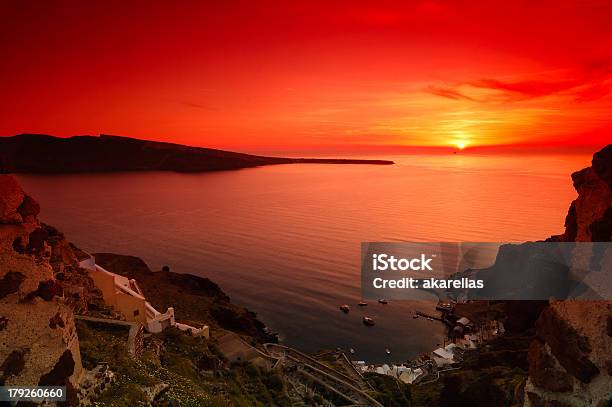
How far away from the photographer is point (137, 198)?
17812 cm

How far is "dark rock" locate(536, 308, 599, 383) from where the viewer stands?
16.2 metres

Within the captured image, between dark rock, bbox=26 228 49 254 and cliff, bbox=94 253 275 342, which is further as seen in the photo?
cliff, bbox=94 253 275 342

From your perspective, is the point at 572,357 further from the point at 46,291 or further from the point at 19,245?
the point at 19,245

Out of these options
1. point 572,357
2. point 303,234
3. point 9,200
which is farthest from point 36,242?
point 303,234

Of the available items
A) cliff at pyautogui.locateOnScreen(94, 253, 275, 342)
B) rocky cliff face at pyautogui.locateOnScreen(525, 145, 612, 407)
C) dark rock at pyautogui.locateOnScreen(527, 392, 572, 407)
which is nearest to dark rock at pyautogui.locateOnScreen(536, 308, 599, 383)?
rocky cliff face at pyautogui.locateOnScreen(525, 145, 612, 407)

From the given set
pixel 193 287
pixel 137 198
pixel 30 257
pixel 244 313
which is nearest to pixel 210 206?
pixel 137 198

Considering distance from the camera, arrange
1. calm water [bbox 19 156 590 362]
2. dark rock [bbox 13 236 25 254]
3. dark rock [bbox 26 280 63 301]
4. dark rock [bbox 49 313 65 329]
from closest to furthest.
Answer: dark rock [bbox 49 313 65 329] < dark rock [bbox 26 280 63 301] < dark rock [bbox 13 236 25 254] < calm water [bbox 19 156 590 362]

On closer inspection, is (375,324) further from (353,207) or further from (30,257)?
(353,207)

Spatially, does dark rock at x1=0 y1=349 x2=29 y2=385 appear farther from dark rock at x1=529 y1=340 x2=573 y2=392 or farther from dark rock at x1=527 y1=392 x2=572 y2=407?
dark rock at x1=529 y1=340 x2=573 y2=392

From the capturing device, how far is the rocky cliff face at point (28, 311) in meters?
13.9

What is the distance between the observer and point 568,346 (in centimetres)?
1680

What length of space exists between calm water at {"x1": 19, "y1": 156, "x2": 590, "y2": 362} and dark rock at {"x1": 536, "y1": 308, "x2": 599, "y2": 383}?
3691 cm

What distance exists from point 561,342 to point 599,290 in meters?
2.84

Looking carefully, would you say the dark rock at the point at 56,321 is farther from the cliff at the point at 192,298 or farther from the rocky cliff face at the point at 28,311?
the cliff at the point at 192,298
